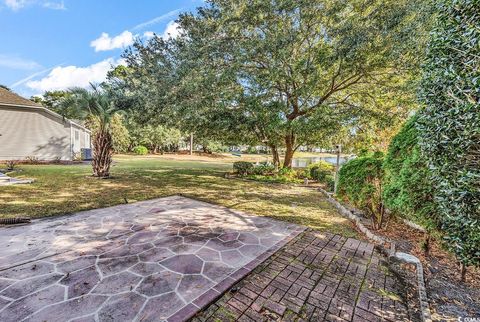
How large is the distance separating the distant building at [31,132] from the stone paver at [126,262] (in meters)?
13.5

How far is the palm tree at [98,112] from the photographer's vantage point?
948 centimetres

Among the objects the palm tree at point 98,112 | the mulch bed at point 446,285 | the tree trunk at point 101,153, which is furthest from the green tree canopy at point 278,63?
the mulch bed at point 446,285

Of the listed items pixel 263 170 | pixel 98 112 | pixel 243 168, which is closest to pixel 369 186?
pixel 263 170

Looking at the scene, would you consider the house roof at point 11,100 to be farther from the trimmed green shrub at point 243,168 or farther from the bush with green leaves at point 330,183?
the bush with green leaves at point 330,183

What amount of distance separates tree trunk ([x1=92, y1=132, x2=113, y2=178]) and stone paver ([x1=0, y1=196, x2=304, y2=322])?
5.92 meters

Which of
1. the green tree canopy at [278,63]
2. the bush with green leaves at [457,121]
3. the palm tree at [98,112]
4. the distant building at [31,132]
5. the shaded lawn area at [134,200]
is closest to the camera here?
the bush with green leaves at [457,121]

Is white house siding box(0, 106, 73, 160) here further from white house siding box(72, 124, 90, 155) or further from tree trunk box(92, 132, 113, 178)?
tree trunk box(92, 132, 113, 178)

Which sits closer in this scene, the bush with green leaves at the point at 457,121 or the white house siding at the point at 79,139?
the bush with green leaves at the point at 457,121

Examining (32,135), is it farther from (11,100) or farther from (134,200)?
(134,200)

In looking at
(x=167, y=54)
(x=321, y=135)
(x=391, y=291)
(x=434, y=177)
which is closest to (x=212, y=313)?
(x=391, y=291)

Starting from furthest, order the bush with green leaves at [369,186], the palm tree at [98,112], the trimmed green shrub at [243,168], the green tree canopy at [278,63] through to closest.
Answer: the trimmed green shrub at [243,168], the palm tree at [98,112], the green tree canopy at [278,63], the bush with green leaves at [369,186]

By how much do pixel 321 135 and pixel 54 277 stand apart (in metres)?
10.5

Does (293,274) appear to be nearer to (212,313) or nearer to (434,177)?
(212,313)

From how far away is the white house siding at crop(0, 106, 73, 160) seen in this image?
1423 centimetres
